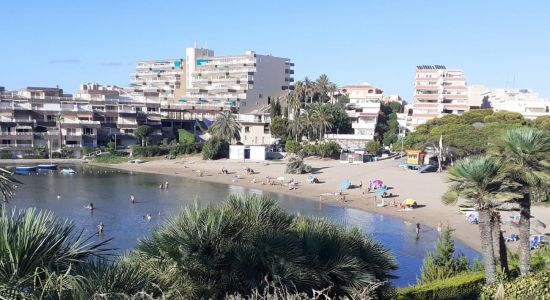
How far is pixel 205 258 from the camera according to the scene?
12.8 meters

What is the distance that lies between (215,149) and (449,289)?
58526mm

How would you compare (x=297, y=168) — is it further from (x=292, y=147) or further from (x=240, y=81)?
(x=240, y=81)

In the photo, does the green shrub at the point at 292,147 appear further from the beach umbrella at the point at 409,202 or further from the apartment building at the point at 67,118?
the beach umbrella at the point at 409,202

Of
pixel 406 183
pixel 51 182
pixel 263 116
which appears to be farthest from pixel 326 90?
pixel 51 182

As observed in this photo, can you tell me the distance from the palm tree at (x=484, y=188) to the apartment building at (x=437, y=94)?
71.9m

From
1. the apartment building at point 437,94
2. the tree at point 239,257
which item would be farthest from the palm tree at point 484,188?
the apartment building at point 437,94

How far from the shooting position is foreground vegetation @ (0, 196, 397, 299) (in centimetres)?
810

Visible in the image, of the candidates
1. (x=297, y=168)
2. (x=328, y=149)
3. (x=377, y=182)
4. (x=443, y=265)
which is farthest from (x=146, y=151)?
(x=443, y=265)

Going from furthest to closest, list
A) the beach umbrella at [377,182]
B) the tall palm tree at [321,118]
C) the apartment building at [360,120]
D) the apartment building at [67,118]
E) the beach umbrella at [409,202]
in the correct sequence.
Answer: the apartment building at [360,120]
the apartment building at [67,118]
the tall palm tree at [321,118]
the beach umbrella at [377,182]
the beach umbrella at [409,202]

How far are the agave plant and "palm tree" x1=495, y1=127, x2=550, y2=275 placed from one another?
48.9 ft

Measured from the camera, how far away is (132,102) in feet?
312

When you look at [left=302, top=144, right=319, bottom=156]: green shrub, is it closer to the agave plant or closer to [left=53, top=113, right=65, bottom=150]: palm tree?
[left=53, top=113, right=65, bottom=150]: palm tree

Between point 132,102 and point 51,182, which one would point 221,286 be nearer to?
point 51,182

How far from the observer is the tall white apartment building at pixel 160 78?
13000cm
